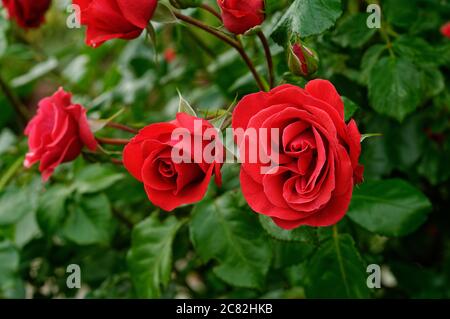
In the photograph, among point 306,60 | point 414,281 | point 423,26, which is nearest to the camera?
point 306,60

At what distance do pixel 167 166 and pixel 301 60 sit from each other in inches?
7.8

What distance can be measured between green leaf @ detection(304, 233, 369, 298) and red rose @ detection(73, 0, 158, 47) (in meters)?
0.41

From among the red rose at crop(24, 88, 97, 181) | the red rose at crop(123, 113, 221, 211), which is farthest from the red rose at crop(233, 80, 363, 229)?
the red rose at crop(24, 88, 97, 181)

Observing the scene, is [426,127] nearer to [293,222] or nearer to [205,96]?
[205,96]

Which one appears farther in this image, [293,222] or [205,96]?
[205,96]

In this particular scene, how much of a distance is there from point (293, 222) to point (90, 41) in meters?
0.33

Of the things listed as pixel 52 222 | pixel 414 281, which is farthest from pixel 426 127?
pixel 52 222

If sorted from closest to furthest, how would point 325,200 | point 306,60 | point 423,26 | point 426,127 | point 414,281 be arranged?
point 325,200 → point 306,60 → point 423,26 → point 426,127 → point 414,281

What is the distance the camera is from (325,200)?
593 mm

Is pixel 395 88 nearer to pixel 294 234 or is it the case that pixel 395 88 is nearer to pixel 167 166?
pixel 294 234

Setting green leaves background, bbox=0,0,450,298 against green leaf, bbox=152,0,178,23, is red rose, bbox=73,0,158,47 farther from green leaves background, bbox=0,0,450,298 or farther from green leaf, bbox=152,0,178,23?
green leaves background, bbox=0,0,450,298

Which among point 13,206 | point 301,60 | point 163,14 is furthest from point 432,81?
point 13,206

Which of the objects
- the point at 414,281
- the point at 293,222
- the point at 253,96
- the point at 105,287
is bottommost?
the point at 414,281

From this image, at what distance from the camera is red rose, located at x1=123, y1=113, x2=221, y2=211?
65 cm
